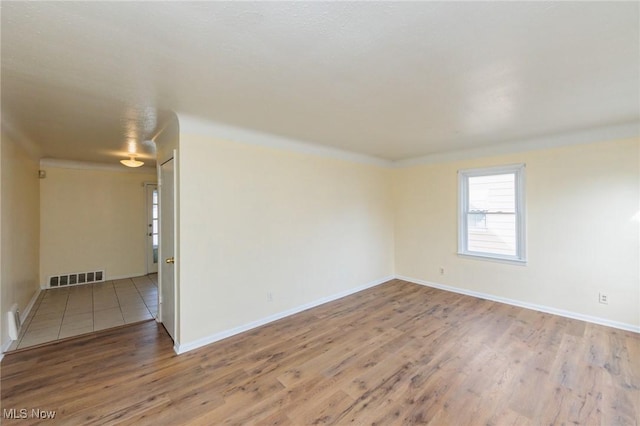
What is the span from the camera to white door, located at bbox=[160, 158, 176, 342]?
9.82ft

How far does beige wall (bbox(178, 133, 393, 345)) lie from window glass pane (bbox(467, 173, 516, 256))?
175 centimetres

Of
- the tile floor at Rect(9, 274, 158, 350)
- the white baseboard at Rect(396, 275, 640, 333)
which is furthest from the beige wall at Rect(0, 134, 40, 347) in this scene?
the white baseboard at Rect(396, 275, 640, 333)

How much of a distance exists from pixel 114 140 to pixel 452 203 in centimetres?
535

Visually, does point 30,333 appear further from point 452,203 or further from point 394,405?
point 452,203

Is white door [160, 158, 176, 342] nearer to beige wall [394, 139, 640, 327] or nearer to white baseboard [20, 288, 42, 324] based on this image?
white baseboard [20, 288, 42, 324]

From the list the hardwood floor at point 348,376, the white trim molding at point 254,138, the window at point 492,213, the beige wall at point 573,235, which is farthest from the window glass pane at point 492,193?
the white trim molding at point 254,138

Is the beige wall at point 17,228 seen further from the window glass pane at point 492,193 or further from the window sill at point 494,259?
the window glass pane at point 492,193

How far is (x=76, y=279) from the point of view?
17.2ft

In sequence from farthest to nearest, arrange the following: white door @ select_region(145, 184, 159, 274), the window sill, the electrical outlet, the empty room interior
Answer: white door @ select_region(145, 184, 159, 274)
the window sill
the electrical outlet
the empty room interior

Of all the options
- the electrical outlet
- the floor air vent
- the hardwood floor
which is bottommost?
the hardwood floor

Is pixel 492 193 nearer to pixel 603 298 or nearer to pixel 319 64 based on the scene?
pixel 603 298

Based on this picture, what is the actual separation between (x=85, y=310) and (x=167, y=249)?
1.99m

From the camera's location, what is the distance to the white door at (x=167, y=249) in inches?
118

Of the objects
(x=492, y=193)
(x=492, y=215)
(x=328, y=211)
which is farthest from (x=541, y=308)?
(x=328, y=211)
